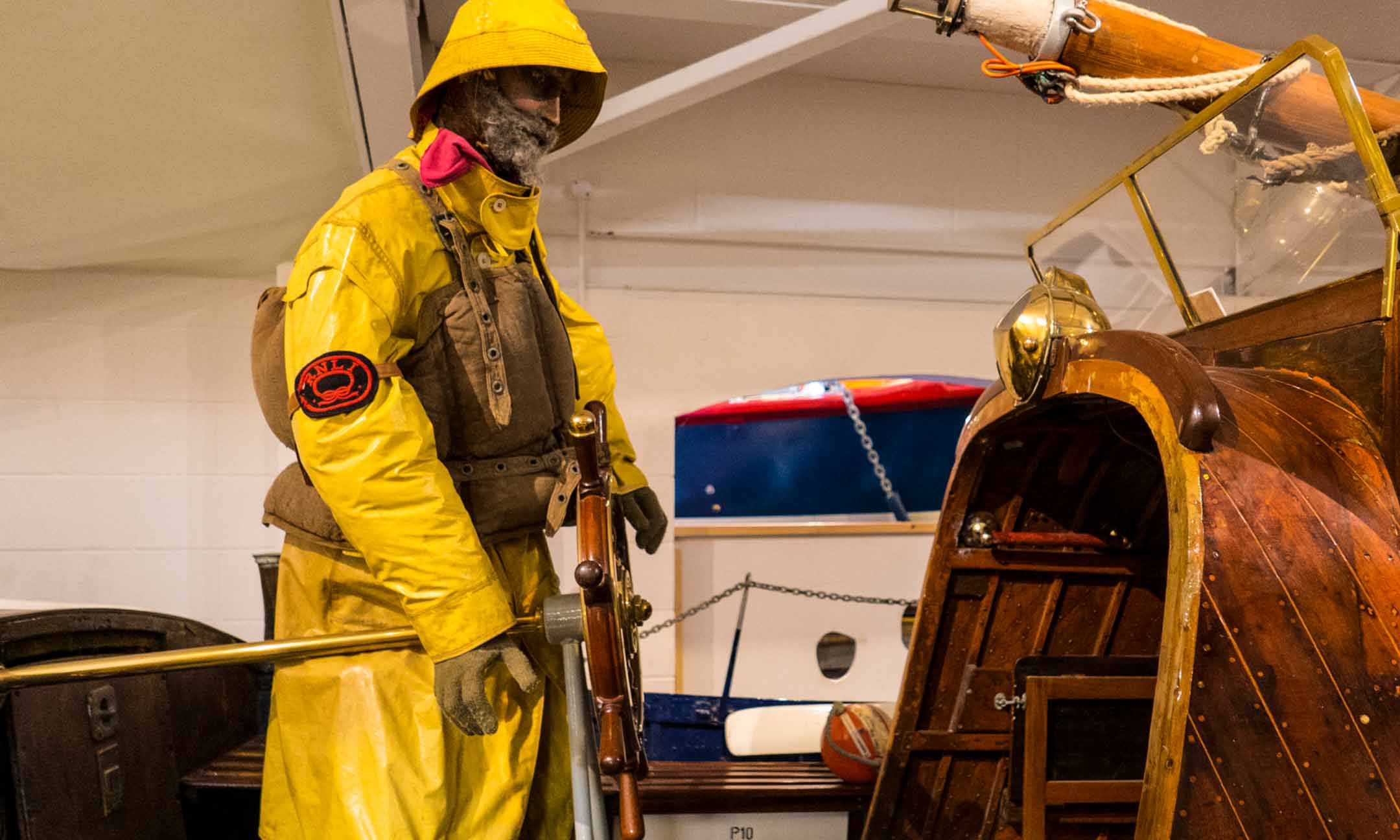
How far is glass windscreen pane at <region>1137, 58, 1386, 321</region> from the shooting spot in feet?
5.04

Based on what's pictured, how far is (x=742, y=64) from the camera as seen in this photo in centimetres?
347

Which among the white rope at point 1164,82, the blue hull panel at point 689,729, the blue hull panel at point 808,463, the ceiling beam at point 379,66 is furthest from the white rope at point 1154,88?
the blue hull panel at point 808,463

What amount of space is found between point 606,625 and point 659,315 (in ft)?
10.1

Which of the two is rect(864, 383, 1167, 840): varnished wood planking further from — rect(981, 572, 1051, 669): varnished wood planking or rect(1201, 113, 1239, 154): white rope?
rect(1201, 113, 1239, 154): white rope

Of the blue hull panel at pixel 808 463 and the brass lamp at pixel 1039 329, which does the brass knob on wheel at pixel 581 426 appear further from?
the blue hull panel at pixel 808 463

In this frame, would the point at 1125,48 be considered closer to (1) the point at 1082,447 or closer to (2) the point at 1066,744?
(1) the point at 1082,447

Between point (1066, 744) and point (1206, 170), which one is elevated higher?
point (1206, 170)

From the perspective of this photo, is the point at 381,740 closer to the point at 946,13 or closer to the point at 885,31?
the point at 946,13

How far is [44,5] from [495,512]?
189cm

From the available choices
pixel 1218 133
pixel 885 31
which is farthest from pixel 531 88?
pixel 885 31

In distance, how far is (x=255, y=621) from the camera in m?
4.25

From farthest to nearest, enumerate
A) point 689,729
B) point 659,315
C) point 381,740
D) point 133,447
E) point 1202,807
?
point 659,315 → point 133,447 → point 689,729 → point 381,740 → point 1202,807

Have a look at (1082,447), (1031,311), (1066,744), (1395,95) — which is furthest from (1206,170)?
(1395,95)

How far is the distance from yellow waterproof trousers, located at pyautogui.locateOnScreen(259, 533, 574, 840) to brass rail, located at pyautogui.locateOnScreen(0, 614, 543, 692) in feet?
0.21
